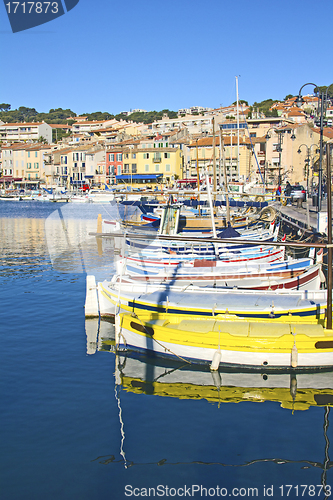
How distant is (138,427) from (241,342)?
3813 millimetres

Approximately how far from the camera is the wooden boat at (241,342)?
40.0ft

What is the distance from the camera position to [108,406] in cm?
1079

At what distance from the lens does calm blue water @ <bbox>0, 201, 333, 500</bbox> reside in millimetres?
8102

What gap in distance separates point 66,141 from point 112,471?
137m

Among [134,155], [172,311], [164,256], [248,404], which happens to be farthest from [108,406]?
[134,155]

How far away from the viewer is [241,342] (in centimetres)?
1237

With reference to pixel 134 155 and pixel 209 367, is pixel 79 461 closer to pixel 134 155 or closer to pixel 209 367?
pixel 209 367

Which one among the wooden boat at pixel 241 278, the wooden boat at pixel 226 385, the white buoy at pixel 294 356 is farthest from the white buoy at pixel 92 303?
the white buoy at pixel 294 356

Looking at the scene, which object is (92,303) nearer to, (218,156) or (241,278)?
(241,278)

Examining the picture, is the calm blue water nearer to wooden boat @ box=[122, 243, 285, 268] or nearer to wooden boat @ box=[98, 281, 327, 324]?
wooden boat @ box=[98, 281, 327, 324]

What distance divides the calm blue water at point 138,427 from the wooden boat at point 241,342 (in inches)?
18.4

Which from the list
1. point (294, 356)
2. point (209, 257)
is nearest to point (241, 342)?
point (294, 356)

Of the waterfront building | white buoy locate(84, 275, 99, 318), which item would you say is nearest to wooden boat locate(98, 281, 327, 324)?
white buoy locate(84, 275, 99, 318)

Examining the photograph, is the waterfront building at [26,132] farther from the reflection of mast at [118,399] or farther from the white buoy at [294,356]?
the white buoy at [294,356]
